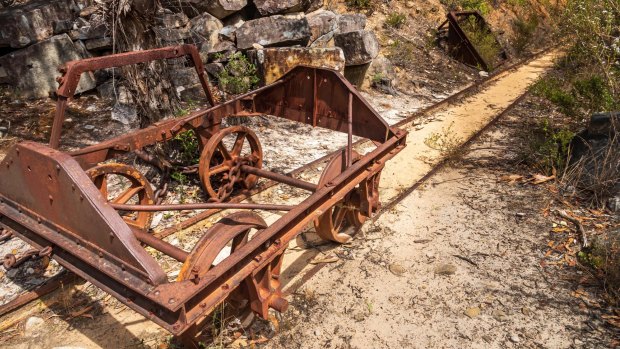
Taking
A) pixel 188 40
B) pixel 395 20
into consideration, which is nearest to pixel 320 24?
pixel 188 40

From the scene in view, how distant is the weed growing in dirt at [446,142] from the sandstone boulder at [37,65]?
658 centimetres

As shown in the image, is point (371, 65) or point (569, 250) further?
point (371, 65)

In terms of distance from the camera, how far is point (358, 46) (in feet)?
32.0

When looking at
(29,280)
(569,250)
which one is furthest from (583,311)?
(29,280)

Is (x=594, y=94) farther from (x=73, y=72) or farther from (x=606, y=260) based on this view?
(x=73, y=72)

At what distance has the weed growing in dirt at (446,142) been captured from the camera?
6.80 meters

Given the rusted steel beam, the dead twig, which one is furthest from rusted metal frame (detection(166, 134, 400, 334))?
the dead twig

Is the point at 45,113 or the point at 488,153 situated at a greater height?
the point at 45,113

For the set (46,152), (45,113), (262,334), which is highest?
(46,152)

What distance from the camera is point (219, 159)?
18.2 feet

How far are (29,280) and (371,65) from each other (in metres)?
8.15

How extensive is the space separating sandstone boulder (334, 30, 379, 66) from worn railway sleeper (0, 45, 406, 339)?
4.99 metres

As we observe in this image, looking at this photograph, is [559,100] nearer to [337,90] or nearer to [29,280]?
[337,90]

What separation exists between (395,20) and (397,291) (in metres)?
A: 10.8
